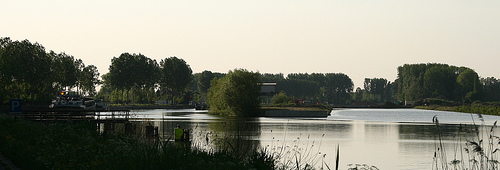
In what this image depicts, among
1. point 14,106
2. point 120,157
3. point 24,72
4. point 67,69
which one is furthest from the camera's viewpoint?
point 67,69

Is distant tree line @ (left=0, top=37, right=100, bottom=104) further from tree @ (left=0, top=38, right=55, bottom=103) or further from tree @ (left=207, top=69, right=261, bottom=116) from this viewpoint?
tree @ (left=207, top=69, right=261, bottom=116)

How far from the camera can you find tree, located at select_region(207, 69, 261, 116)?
330 ft

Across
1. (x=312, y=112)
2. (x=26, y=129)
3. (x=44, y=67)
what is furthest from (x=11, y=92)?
(x=26, y=129)

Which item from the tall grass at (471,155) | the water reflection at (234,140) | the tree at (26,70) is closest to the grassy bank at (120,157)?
the water reflection at (234,140)

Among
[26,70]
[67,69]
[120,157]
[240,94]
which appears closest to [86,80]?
[67,69]

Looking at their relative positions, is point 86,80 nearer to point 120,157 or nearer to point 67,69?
point 67,69

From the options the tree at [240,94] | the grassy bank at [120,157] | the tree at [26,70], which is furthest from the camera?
the tree at [26,70]

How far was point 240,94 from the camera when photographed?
331 ft

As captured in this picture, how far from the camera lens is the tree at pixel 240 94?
100625mm

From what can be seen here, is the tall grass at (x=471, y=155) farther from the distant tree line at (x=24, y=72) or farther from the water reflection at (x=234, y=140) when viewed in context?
the distant tree line at (x=24, y=72)

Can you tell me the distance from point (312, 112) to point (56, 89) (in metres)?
80.4

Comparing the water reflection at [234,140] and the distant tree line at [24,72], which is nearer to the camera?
the water reflection at [234,140]

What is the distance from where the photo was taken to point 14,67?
110812 mm

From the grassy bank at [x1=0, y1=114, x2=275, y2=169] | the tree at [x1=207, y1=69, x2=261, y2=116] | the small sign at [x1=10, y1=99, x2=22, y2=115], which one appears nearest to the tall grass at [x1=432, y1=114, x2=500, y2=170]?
the grassy bank at [x1=0, y1=114, x2=275, y2=169]
